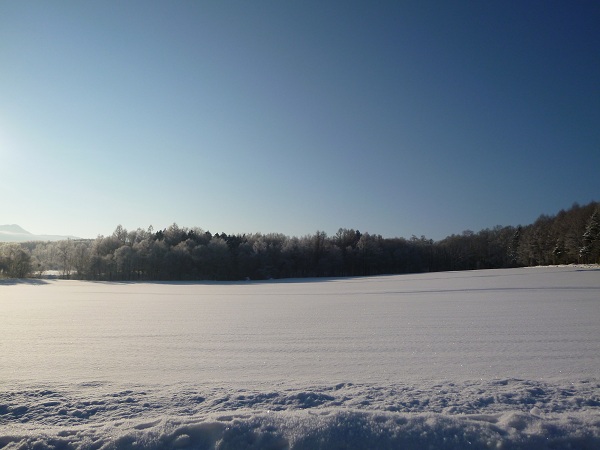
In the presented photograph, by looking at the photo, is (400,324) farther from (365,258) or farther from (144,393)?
(365,258)

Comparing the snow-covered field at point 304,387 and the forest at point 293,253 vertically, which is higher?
the forest at point 293,253

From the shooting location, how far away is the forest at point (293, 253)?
218ft

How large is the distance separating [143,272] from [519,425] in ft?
258

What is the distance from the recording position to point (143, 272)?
74.3 metres

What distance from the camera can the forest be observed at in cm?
6650

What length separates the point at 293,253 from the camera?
82.2 m

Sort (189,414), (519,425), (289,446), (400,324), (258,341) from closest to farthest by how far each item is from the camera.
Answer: (289,446) → (519,425) → (189,414) → (258,341) → (400,324)

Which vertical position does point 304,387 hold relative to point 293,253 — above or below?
below

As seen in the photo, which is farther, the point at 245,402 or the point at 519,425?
the point at 245,402

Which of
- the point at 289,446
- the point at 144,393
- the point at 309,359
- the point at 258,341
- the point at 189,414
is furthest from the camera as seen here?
the point at 258,341

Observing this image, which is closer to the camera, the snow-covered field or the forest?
the snow-covered field

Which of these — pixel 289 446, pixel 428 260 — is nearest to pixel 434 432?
pixel 289 446

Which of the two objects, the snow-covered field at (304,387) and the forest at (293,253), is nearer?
the snow-covered field at (304,387)

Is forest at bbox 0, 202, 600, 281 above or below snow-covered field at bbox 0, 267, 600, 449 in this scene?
above
